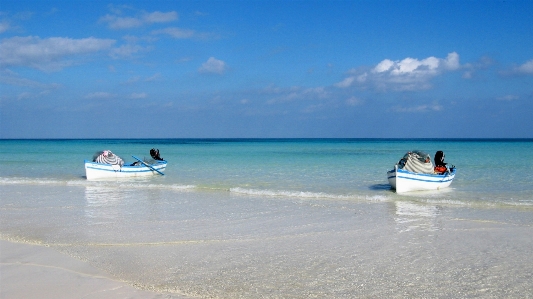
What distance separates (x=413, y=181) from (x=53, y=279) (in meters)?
13.5

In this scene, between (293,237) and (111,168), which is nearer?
(293,237)

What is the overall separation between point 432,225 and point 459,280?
4.26 metres

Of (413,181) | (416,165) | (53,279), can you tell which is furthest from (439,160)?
(53,279)

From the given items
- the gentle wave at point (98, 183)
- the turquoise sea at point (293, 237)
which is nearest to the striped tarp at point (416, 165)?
the turquoise sea at point (293, 237)

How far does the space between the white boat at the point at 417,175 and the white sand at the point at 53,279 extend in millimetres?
12219

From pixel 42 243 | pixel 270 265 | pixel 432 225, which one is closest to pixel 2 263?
pixel 42 243

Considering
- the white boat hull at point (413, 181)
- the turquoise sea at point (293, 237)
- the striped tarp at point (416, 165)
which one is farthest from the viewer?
the striped tarp at point (416, 165)

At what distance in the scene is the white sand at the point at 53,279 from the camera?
5910 millimetres

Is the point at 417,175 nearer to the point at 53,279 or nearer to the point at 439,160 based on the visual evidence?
the point at 439,160

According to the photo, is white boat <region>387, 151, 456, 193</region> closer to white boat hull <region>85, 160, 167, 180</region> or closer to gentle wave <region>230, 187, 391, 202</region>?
gentle wave <region>230, 187, 391, 202</region>

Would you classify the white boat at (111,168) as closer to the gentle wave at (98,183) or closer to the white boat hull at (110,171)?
the white boat hull at (110,171)

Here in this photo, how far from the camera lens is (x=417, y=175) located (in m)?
17.2

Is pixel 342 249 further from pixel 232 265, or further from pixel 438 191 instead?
pixel 438 191

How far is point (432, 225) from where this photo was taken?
1083 centimetres
